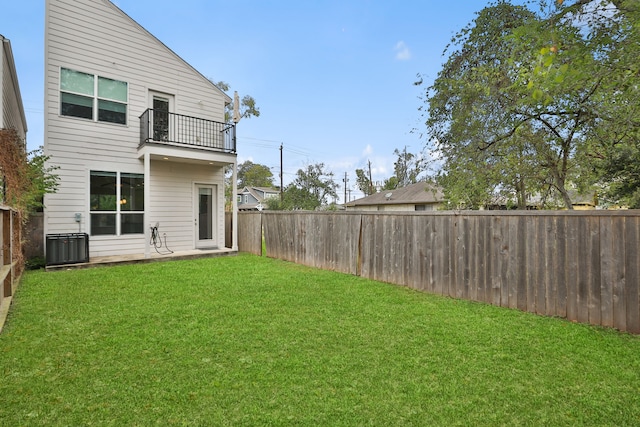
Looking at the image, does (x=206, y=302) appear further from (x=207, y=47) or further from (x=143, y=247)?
(x=207, y=47)

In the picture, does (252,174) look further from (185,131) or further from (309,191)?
(185,131)

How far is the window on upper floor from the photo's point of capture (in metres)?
8.31

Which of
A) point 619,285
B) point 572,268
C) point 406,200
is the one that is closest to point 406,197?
point 406,200

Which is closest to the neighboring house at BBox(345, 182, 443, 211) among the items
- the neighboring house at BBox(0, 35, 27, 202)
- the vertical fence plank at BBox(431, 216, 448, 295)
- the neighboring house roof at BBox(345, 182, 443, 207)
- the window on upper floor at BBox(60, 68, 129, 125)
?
the neighboring house roof at BBox(345, 182, 443, 207)

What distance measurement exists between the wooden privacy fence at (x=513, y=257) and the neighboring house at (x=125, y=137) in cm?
534

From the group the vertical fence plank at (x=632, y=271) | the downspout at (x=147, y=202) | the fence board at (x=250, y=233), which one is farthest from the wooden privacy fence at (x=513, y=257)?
the downspout at (x=147, y=202)

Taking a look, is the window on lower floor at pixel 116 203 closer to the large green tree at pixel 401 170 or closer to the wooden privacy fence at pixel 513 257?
the wooden privacy fence at pixel 513 257

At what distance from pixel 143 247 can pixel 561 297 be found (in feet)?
31.2

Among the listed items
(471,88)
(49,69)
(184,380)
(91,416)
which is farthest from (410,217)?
(49,69)

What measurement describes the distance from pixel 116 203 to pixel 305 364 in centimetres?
823

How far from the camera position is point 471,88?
6.91 meters

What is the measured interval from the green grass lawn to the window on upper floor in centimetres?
553

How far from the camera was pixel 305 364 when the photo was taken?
2.83 metres

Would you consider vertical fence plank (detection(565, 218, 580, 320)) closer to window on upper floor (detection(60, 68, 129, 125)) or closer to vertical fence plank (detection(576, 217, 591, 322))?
vertical fence plank (detection(576, 217, 591, 322))
